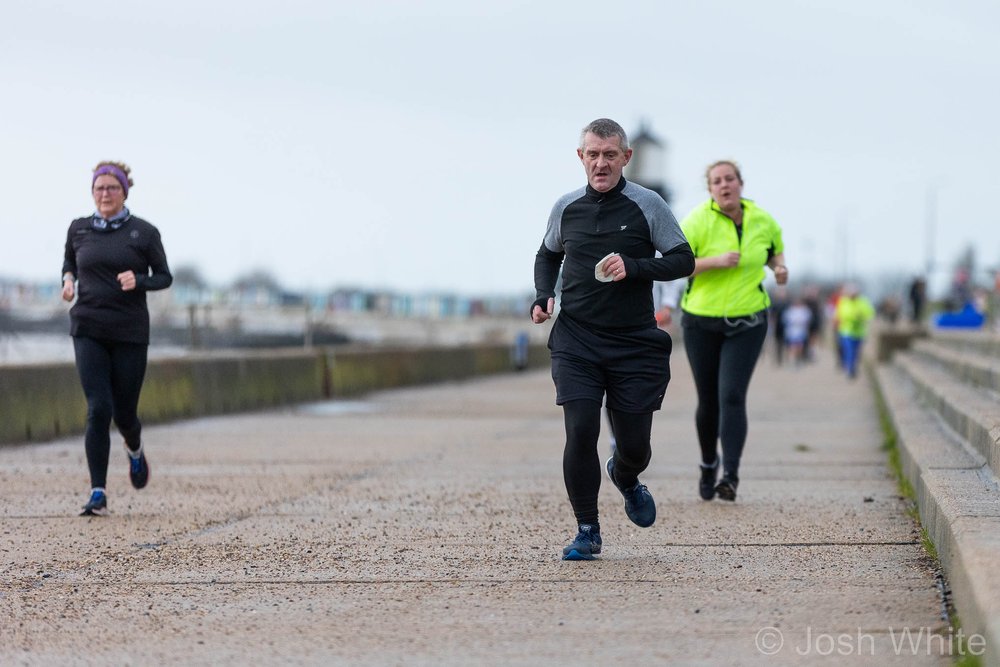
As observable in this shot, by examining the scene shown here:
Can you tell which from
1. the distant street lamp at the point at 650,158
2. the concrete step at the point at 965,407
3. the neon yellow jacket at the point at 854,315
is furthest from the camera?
the distant street lamp at the point at 650,158

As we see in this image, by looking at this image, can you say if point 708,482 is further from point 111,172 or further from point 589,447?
point 111,172

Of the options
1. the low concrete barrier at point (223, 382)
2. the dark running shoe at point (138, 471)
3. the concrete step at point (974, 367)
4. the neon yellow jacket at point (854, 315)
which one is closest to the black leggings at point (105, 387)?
the dark running shoe at point (138, 471)

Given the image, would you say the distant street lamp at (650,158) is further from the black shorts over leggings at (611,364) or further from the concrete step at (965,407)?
the black shorts over leggings at (611,364)

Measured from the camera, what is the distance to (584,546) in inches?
239

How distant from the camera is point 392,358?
21.4 m

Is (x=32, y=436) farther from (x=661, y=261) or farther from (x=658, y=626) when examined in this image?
(x=658, y=626)

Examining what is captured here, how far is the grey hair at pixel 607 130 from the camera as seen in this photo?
599 centimetres

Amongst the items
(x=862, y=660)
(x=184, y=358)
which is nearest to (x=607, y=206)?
(x=862, y=660)

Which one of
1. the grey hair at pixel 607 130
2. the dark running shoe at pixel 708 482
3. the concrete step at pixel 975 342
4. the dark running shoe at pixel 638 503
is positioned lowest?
the concrete step at pixel 975 342

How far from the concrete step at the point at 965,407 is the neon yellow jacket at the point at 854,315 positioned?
29.7 ft

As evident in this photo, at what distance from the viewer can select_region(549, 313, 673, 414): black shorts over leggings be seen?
238 inches

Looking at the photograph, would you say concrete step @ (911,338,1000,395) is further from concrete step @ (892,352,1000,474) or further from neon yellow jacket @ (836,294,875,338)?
neon yellow jacket @ (836,294,875,338)

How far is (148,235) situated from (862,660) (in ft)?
15.9

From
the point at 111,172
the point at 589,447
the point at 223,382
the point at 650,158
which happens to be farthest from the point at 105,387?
the point at 650,158
